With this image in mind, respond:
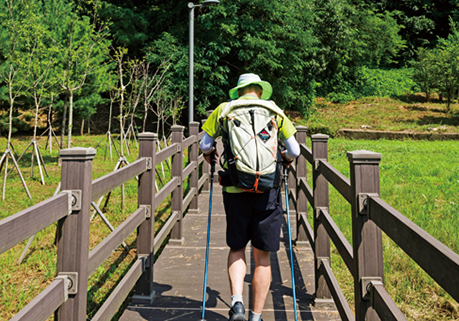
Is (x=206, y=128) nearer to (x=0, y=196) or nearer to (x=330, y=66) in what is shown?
(x=0, y=196)

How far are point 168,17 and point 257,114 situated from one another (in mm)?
22185

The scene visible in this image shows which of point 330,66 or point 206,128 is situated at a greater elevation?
point 330,66

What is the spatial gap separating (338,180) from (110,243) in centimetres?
172

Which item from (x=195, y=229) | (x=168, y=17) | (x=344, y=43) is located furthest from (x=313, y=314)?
(x=344, y=43)

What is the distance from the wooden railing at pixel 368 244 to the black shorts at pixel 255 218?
1.64 feet

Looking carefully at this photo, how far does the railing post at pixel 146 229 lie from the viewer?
393cm

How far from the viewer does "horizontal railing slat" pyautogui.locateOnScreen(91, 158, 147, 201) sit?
104 inches

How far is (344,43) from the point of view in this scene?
28328 mm

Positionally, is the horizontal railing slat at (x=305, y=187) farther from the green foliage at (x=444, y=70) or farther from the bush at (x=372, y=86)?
the bush at (x=372, y=86)

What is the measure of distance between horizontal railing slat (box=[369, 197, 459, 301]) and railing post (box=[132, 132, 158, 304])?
2.35 m

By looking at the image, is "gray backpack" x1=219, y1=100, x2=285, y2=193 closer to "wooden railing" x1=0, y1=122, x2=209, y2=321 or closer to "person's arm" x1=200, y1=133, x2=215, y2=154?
"person's arm" x1=200, y1=133, x2=215, y2=154

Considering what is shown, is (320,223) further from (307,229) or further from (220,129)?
(220,129)

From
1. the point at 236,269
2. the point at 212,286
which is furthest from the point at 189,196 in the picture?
the point at 236,269

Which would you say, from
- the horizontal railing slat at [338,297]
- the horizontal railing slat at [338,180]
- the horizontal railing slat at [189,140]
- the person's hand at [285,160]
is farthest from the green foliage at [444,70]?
the person's hand at [285,160]
